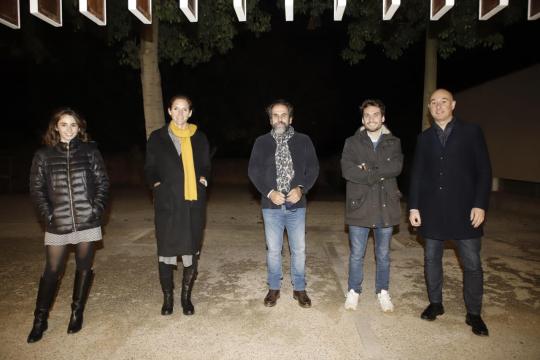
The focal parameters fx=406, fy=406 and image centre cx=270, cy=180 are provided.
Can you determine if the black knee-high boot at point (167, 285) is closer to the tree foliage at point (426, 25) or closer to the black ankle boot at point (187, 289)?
the black ankle boot at point (187, 289)

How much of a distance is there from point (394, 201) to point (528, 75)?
31.8 feet

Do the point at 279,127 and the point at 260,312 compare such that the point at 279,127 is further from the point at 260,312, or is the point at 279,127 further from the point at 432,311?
the point at 432,311

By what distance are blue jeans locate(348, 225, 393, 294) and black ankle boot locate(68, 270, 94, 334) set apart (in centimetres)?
265

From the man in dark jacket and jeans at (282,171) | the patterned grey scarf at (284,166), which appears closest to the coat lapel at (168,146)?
the man in dark jacket and jeans at (282,171)

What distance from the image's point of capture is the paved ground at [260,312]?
339 cm

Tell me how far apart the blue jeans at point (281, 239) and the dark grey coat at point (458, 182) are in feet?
4.25

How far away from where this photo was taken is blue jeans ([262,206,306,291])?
427cm

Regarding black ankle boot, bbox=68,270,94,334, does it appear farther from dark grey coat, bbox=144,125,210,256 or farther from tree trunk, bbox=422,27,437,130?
tree trunk, bbox=422,27,437,130

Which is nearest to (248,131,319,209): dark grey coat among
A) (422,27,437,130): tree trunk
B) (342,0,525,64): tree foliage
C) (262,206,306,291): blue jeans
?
(262,206,306,291): blue jeans

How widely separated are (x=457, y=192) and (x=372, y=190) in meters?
0.79

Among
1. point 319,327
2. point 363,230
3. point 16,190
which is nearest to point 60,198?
point 319,327

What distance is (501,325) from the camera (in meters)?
3.82

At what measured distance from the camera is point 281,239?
14.3 feet

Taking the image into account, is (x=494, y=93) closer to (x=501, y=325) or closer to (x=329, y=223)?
(x=329, y=223)
